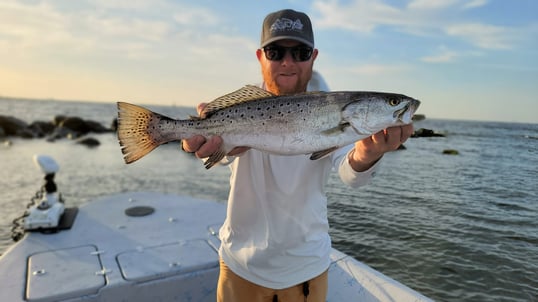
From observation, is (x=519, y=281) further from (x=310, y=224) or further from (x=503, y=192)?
(x=310, y=224)

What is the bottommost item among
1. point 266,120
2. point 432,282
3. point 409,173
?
point 432,282

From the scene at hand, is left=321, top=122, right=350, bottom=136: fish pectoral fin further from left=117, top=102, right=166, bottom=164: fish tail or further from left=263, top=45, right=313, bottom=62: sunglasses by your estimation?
left=117, top=102, right=166, bottom=164: fish tail

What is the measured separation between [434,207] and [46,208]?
11789 millimetres

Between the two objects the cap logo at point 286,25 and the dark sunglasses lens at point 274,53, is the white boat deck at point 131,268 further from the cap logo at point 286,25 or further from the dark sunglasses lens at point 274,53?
the cap logo at point 286,25

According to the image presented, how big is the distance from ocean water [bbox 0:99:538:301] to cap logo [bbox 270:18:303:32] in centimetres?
160

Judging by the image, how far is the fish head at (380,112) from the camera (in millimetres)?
2764

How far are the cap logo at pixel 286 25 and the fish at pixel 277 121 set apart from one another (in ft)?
1.91

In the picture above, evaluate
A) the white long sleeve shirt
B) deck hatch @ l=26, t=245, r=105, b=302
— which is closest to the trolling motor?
deck hatch @ l=26, t=245, r=105, b=302

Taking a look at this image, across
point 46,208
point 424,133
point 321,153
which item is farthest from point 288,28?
point 46,208

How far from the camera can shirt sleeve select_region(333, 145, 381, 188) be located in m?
2.90

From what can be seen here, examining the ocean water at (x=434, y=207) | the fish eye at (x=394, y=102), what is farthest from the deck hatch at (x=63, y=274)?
the ocean water at (x=434, y=207)

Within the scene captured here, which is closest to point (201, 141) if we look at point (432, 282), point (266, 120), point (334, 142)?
point (266, 120)

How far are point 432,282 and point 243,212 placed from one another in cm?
728

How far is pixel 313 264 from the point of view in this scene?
319 cm
